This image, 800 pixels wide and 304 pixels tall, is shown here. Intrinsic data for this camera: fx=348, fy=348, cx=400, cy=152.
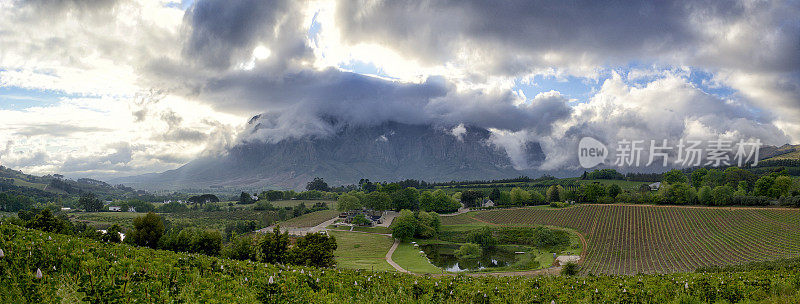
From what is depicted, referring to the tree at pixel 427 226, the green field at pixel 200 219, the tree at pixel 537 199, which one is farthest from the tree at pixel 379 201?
the tree at pixel 537 199

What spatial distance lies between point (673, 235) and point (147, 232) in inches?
3647

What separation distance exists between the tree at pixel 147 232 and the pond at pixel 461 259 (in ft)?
140

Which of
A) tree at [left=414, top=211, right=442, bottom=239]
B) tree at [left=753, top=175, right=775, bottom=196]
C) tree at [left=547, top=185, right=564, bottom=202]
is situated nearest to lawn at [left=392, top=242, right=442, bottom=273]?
tree at [left=414, top=211, right=442, bottom=239]

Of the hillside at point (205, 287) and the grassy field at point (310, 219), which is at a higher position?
the hillside at point (205, 287)

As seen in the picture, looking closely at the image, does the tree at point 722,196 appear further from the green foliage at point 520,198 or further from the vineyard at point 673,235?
the green foliage at point 520,198

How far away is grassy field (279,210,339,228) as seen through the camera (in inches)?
3890

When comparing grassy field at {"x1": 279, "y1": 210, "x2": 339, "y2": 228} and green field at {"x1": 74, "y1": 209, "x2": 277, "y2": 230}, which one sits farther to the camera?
grassy field at {"x1": 279, "y1": 210, "x2": 339, "y2": 228}

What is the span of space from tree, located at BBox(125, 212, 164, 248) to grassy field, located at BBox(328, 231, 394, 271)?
25.0 meters

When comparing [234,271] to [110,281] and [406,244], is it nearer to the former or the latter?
[110,281]

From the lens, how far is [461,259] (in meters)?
66.9

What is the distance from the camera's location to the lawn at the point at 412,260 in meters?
54.6

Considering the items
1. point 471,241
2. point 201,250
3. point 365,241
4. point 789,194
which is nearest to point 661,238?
point 471,241

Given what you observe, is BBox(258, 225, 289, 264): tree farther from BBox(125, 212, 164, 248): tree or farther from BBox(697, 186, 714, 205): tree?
BBox(697, 186, 714, 205): tree

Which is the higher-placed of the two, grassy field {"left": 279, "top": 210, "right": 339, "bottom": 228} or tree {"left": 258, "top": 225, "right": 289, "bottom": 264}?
tree {"left": 258, "top": 225, "right": 289, "bottom": 264}
